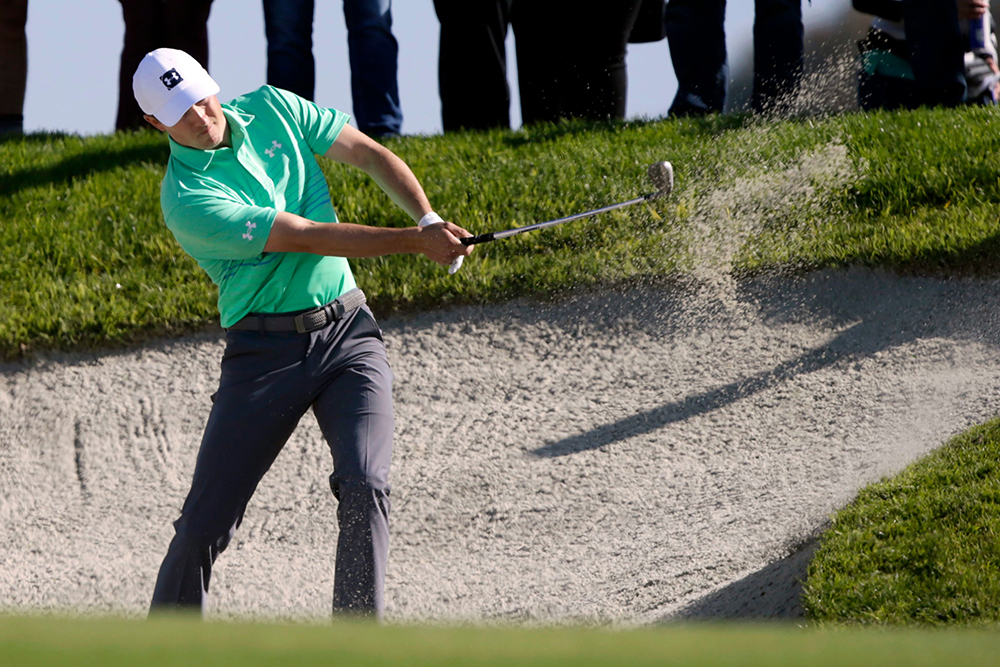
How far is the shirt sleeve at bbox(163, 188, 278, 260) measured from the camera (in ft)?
10.5

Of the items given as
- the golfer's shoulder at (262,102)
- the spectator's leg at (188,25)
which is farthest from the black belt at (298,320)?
the spectator's leg at (188,25)

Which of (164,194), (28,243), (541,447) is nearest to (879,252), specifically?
(541,447)

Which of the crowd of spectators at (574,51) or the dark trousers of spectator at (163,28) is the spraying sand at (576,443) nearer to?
the crowd of spectators at (574,51)

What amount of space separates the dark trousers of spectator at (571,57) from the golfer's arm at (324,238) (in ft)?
14.3

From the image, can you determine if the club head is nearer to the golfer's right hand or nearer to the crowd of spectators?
the golfer's right hand

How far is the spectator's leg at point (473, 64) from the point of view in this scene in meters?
7.23

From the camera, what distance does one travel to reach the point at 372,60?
727 centimetres

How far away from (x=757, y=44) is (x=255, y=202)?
4776 millimetres

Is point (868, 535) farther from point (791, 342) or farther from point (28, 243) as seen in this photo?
point (28, 243)

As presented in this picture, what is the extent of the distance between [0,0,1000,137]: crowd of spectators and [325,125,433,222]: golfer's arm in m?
3.76

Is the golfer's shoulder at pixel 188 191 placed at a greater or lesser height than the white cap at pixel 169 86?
lesser

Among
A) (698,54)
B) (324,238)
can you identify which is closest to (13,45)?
(698,54)

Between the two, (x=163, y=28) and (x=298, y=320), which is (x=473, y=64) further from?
(x=298, y=320)

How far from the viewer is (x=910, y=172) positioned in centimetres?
656
